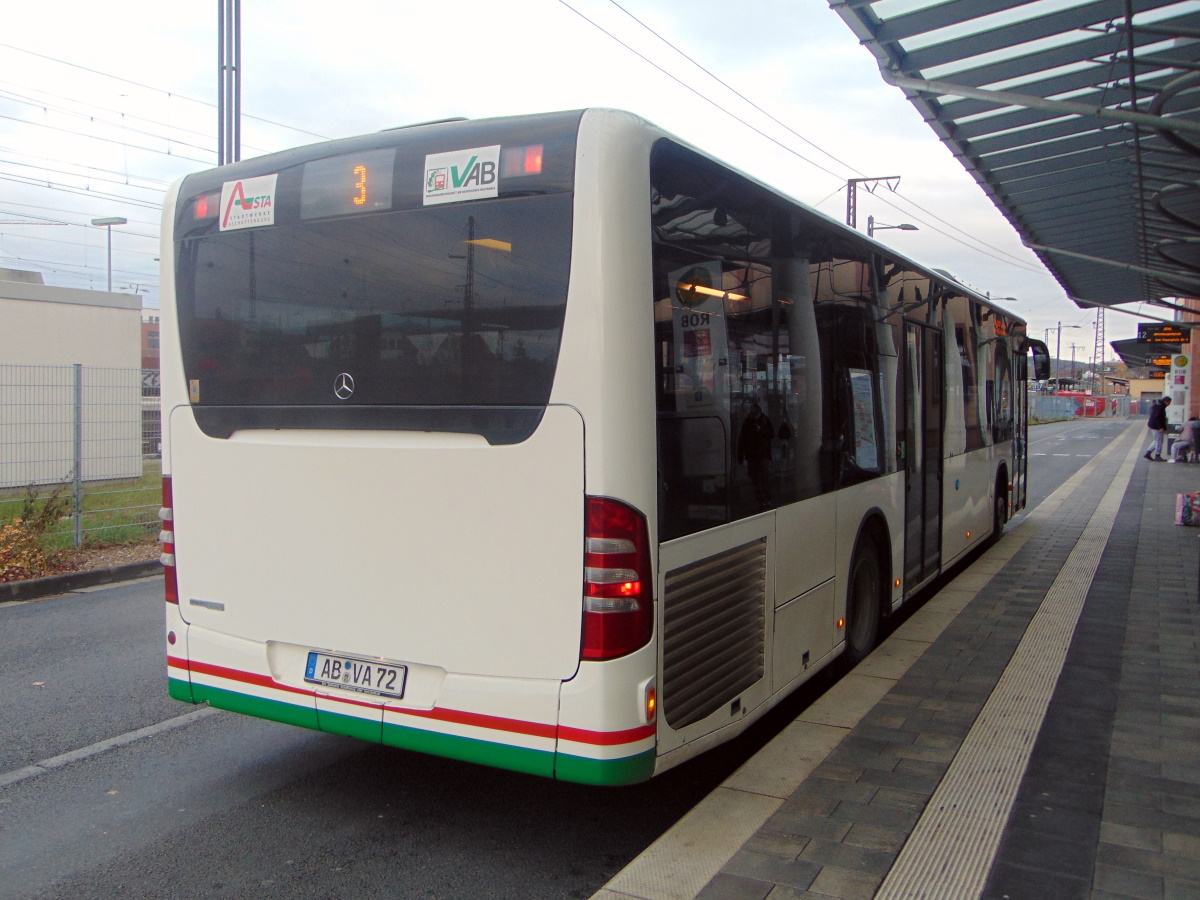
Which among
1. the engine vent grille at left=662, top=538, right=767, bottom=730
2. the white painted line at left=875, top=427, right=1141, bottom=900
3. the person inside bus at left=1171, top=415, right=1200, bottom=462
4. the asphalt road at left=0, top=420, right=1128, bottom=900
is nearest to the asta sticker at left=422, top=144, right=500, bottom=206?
the engine vent grille at left=662, top=538, right=767, bottom=730

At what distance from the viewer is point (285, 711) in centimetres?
400

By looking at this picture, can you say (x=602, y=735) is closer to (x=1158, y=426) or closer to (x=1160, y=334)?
(x=1160, y=334)

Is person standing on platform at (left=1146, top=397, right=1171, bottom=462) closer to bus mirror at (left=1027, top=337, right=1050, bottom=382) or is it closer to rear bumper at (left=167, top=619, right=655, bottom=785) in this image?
bus mirror at (left=1027, top=337, right=1050, bottom=382)

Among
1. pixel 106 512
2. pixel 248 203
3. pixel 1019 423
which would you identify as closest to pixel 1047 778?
pixel 248 203

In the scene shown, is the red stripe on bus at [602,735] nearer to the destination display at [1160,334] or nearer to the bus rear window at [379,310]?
the bus rear window at [379,310]

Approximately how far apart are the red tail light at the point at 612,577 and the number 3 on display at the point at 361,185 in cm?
161

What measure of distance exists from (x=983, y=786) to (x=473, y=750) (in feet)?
7.33

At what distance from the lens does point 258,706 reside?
4102mm

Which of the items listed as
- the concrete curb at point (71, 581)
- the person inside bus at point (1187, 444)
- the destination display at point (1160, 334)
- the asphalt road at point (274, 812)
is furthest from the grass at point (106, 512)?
the person inside bus at point (1187, 444)

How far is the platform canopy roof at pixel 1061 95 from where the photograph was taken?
771 cm

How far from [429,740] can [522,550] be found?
33.3 inches

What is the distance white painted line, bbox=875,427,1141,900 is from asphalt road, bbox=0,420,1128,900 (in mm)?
1065

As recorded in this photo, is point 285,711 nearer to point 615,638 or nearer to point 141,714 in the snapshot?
point 615,638

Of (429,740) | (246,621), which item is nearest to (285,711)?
(246,621)
